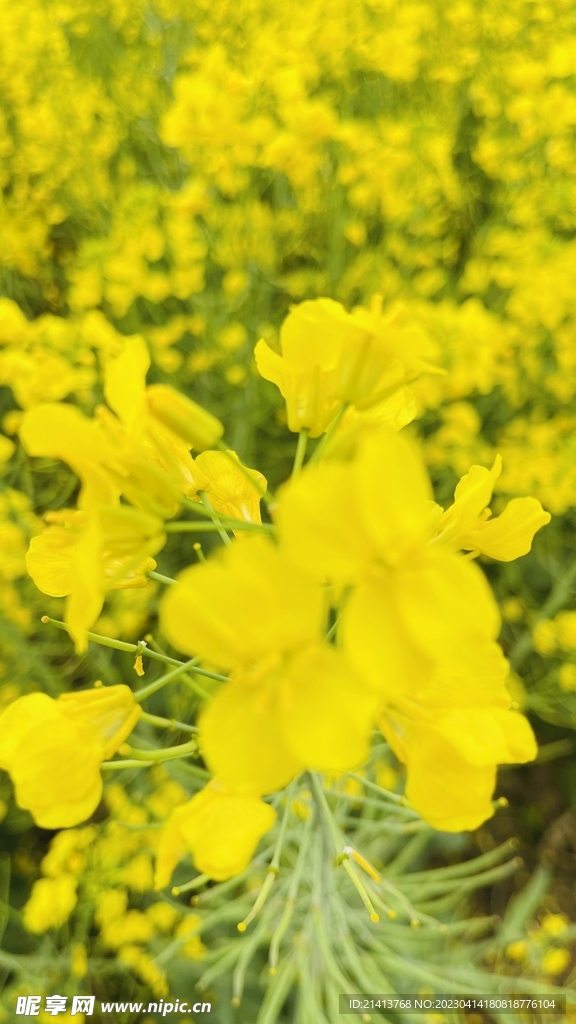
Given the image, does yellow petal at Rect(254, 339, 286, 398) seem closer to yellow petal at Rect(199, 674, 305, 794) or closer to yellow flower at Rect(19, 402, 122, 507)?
yellow flower at Rect(19, 402, 122, 507)

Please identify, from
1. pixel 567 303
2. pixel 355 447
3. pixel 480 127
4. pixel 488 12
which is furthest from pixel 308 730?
pixel 488 12

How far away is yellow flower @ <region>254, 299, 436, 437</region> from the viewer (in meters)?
0.53

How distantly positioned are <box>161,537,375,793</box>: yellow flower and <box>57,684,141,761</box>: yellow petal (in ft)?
0.58

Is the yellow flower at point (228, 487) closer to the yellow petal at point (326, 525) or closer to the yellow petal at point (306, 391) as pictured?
the yellow petal at point (306, 391)

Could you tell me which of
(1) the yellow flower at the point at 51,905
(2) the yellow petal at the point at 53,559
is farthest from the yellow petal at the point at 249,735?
(1) the yellow flower at the point at 51,905

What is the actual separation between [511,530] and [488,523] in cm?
2

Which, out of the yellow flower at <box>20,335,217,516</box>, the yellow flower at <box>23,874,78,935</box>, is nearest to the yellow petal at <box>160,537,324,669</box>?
the yellow flower at <box>20,335,217,516</box>

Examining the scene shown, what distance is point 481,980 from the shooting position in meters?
1.65

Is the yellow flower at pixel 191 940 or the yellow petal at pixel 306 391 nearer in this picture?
the yellow petal at pixel 306 391

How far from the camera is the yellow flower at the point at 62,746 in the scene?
0.55 m

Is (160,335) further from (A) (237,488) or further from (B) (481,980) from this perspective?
(B) (481,980)

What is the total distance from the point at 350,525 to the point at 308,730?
13 cm

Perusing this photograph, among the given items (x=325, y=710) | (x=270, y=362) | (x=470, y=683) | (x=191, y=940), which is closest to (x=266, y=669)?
(x=325, y=710)

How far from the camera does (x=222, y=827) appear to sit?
56 cm
